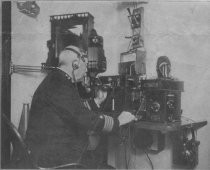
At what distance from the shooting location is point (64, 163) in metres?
1.22

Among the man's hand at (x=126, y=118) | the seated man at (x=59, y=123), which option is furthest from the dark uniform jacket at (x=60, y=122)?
the man's hand at (x=126, y=118)

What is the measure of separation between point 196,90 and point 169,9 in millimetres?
425

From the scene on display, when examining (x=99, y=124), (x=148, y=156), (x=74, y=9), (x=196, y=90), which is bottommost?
(x=148, y=156)

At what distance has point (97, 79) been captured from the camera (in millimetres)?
1446

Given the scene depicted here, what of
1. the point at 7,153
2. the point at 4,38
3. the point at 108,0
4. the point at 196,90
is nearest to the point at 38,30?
the point at 4,38

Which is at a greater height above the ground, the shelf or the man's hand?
the man's hand

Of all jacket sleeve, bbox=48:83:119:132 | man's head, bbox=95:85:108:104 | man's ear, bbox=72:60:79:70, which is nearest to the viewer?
jacket sleeve, bbox=48:83:119:132

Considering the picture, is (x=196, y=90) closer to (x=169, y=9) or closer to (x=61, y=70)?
(x=169, y=9)

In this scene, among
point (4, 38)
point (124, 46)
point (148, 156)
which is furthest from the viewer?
point (148, 156)

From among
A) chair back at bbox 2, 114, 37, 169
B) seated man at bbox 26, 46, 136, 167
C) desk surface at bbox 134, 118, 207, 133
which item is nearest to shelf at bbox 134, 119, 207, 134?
desk surface at bbox 134, 118, 207, 133

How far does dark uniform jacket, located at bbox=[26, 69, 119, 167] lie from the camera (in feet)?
3.96

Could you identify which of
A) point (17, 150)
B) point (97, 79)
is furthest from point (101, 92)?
point (17, 150)

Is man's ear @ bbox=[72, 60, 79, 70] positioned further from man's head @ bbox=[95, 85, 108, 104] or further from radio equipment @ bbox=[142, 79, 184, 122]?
radio equipment @ bbox=[142, 79, 184, 122]

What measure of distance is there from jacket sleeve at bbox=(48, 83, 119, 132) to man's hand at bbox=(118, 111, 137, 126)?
129mm
